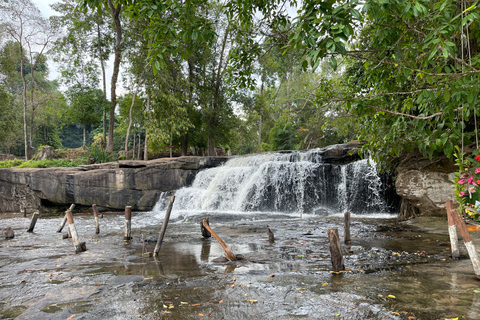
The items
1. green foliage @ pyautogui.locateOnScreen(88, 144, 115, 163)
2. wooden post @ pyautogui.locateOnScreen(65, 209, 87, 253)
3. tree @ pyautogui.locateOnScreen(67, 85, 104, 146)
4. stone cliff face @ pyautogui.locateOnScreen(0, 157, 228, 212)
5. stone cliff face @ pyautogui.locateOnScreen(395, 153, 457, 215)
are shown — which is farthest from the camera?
tree @ pyautogui.locateOnScreen(67, 85, 104, 146)

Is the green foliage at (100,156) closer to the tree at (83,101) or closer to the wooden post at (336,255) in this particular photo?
the tree at (83,101)

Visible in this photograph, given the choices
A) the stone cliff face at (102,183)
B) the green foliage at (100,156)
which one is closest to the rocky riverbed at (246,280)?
the stone cliff face at (102,183)

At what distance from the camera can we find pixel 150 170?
17766 mm

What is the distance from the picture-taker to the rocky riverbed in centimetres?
381

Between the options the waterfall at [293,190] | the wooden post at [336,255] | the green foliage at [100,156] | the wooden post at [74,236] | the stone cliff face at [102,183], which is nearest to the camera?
the wooden post at [336,255]

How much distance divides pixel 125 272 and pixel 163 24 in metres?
4.15

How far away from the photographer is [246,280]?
497 centimetres

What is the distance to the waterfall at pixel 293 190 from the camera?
13.3m

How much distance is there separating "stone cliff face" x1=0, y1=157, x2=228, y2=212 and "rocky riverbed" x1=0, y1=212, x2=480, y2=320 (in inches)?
341

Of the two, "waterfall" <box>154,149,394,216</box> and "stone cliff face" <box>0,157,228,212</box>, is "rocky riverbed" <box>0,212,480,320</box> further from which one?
"stone cliff face" <box>0,157,228,212</box>

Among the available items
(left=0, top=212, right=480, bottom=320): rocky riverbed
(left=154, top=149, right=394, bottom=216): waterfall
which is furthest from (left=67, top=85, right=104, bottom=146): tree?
(left=0, top=212, right=480, bottom=320): rocky riverbed

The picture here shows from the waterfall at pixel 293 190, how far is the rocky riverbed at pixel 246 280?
4.52m

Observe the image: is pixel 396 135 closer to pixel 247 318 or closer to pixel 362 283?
pixel 362 283

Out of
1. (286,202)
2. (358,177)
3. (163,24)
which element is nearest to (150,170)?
(286,202)
